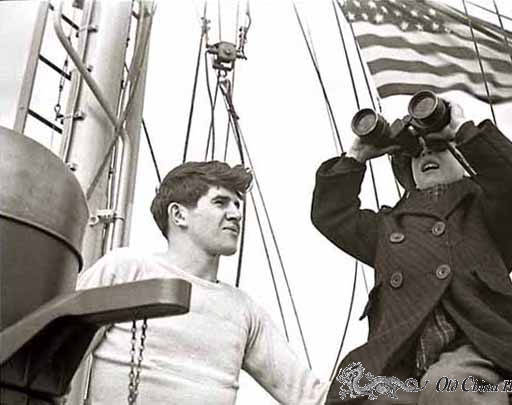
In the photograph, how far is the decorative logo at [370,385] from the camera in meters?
0.99

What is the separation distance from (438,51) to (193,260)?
689 mm

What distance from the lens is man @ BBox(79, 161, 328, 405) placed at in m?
0.98

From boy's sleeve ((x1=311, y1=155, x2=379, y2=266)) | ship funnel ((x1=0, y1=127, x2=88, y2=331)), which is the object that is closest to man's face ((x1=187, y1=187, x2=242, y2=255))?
boy's sleeve ((x1=311, y1=155, x2=379, y2=266))

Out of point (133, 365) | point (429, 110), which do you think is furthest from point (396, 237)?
point (133, 365)

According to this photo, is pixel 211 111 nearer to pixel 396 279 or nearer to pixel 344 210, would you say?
pixel 344 210

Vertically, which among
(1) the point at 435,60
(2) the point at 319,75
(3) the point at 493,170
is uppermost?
(2) the point at 319,75

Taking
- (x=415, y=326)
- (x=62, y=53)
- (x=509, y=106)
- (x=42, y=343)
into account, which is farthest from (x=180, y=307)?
(x=62, y=53)

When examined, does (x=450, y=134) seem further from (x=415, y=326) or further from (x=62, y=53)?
(x=62, y=53)

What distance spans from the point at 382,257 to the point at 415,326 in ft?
0.37

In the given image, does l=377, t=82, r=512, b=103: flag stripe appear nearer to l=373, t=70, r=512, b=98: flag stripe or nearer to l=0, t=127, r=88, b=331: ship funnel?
l=373, t=70, r=512, b=98: flag stripe

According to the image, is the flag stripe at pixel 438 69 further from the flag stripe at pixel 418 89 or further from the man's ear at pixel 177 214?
the man's ear at pixel 177 214

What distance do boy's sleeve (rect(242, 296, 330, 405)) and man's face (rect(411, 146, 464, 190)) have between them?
258 mm

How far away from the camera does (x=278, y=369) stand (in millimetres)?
1071

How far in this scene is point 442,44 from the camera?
1.58 metres
